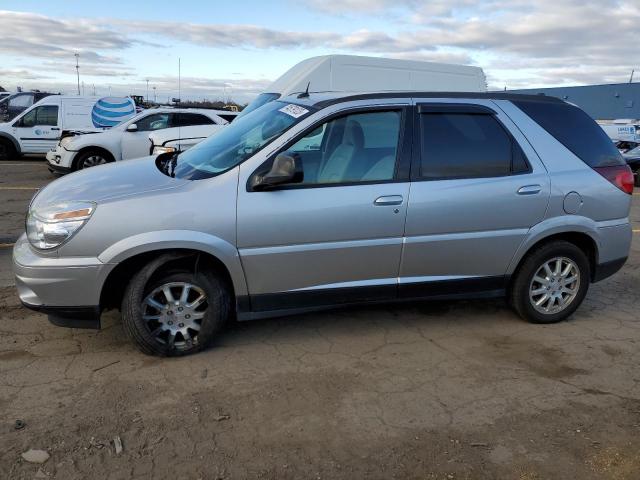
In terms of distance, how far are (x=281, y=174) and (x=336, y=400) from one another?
1.47 meters

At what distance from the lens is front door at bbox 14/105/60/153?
1578cm

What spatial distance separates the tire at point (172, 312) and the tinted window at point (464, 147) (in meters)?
1.75

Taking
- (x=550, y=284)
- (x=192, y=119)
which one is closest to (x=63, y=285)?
(x=550, y=284)

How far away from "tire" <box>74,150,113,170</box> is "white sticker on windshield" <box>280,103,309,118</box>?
344 inches

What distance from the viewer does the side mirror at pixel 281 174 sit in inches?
144

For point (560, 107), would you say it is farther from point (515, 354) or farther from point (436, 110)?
point (515, 354)

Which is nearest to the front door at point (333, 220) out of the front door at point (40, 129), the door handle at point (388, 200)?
the door handle at point (388, 200)

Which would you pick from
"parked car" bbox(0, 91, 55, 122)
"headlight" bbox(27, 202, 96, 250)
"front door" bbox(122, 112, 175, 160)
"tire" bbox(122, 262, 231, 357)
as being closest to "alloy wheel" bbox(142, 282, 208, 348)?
"tire" bbox(122, 262, 231, 357)

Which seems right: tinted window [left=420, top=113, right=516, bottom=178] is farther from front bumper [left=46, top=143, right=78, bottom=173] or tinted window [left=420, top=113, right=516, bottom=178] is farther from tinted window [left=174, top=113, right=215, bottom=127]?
tinted window [left=174, top=113, right=215, bottom=127]

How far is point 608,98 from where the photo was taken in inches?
2130

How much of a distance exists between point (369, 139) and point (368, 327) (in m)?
1.51

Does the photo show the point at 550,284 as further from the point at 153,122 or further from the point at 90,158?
the point at 153,122

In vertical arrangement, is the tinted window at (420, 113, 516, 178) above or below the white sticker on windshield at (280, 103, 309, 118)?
below

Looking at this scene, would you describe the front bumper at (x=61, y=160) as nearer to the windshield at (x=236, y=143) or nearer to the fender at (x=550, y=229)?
the windshield at (x=236, y=143)
